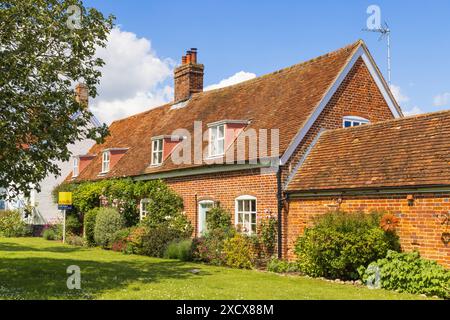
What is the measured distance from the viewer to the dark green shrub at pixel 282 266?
1677 centimetres

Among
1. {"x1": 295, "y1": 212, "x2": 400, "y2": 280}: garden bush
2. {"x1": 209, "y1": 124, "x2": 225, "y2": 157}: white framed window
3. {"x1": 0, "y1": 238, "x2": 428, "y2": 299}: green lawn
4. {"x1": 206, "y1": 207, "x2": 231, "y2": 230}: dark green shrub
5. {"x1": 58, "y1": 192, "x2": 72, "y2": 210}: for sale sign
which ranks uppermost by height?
{"x1": 209, "y1": 124, "x2": 225, "y2": 157}: white framed window

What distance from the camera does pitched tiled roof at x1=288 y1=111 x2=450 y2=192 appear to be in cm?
1430

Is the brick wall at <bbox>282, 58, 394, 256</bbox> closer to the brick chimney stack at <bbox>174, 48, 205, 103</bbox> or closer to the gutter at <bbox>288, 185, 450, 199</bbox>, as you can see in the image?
the gutter at <bbox>288, 185, 450, 199</bbox>

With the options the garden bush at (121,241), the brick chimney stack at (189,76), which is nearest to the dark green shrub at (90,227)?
the garden bush at (121,241)

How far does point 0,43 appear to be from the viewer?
495 inches

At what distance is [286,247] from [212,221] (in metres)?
3.61

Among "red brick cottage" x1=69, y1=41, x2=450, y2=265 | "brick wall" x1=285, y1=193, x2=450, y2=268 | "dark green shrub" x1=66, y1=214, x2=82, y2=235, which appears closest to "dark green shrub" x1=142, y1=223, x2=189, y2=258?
"red brick cottage" x1=69, y1=41, x2=450, y2=265

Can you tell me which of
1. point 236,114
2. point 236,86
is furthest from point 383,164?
point 236,86

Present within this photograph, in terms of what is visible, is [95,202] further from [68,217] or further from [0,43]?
[0,43]

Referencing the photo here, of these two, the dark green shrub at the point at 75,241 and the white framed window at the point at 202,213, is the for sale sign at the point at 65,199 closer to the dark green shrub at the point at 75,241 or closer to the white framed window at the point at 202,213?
the dark green shrub at the point at 75,241

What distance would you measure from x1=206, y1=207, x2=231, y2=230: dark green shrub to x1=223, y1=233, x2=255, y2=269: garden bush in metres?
1.76

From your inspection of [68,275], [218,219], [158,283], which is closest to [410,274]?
[158,283]

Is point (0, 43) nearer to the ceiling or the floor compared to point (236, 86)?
nearer to the floor

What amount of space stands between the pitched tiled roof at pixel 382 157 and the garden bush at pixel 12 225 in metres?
25.5
